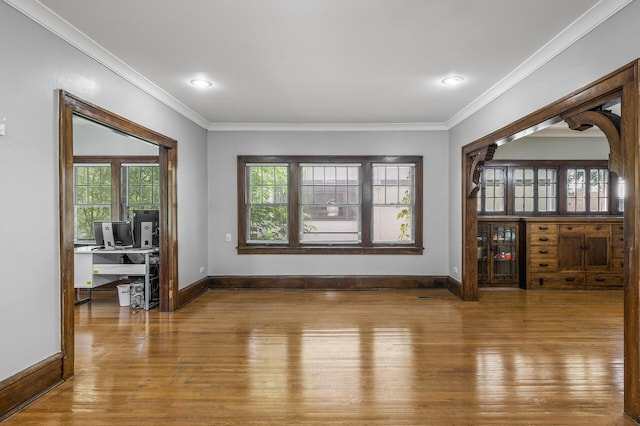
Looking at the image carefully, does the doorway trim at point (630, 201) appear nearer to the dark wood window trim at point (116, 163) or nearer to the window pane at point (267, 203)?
the window pane at point (267, 203)

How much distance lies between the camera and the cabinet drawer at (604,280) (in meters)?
5.94

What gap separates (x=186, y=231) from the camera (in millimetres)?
5266

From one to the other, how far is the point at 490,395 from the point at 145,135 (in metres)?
4.30

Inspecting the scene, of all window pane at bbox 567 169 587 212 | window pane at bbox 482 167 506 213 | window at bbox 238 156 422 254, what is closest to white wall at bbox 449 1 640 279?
window at bbox 238 156 422 254

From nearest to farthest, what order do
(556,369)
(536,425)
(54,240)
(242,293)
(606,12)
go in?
(536,425) → (606,12) → (54,240) → (556,369) → (242,293)

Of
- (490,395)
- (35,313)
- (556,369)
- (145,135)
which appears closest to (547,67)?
(556,369)

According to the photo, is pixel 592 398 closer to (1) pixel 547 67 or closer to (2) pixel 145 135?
Result: (1) pixel 547 67

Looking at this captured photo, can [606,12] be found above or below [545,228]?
above

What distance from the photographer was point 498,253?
20.4ft

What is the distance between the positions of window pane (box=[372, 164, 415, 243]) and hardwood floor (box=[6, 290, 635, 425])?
1568 mm

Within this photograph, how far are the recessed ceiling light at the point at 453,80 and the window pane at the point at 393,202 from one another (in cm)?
221

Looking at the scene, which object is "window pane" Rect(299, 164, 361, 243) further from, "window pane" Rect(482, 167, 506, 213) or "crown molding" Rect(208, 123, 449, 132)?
"window pane" Rect(482, 167, 506, 213)

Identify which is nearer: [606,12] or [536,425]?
[536,425]

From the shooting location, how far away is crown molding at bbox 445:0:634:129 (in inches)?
98.7
